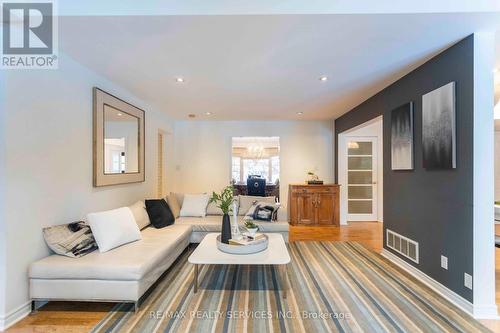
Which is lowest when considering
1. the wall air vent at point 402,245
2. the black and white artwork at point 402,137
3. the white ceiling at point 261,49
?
the wall air vent at point 402,245

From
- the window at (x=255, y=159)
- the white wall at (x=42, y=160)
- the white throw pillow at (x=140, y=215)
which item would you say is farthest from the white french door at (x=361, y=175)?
the white wall at (x=42, y=160)

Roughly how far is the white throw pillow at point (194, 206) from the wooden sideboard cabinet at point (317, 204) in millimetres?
2057

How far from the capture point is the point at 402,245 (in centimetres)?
303

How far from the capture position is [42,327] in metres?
1.88

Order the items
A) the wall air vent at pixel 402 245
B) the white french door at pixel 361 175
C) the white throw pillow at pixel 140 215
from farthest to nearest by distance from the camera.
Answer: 1. the white french door at pixel 361 175
2. the white throw pillow at pixel 140 215
3. the wall air vent at pixel 402 245

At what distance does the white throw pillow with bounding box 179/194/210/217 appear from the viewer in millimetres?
4176

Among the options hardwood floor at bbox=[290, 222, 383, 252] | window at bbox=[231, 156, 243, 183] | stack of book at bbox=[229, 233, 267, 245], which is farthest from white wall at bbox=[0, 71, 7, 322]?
window at bbox=[231, 156, 243, 183]

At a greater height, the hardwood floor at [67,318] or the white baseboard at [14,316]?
the white baseboard at [14,316]

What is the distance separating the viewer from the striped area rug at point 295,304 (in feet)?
6.25

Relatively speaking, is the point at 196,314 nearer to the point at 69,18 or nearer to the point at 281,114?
the point at 69,18

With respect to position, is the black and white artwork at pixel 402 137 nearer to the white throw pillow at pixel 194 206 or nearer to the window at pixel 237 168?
the white throw pillow at pixel 194 206

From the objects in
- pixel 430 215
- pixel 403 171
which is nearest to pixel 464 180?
pixel 430 215

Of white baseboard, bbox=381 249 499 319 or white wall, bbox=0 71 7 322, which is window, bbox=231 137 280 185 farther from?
white wall, bbox=0 71 7 322

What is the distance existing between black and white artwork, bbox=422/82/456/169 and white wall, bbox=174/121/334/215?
10.4 ft
